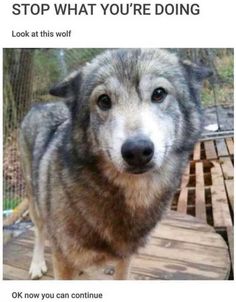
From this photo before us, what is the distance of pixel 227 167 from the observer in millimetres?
2473

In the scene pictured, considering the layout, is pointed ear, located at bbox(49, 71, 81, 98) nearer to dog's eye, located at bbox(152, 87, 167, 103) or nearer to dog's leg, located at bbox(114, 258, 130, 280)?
dog's eye, located at bbox(152, 87, 167, 103)

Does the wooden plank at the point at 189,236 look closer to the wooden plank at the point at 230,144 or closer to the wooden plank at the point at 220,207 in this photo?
the wooden plank at the point at 220,207

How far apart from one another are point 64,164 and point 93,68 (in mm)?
348

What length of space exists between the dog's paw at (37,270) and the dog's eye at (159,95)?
38.1 inches

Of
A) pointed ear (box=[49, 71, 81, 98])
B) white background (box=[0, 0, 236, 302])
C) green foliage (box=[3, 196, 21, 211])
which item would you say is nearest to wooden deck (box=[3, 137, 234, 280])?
white background (box=[0, 0, 236, 302])

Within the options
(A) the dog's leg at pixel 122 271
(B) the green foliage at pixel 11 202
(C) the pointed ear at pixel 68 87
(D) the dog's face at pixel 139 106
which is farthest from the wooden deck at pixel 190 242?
(C) the pointed ear at pixel 68 87

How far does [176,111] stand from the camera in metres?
1.28

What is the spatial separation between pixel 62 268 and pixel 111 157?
21.2 inches

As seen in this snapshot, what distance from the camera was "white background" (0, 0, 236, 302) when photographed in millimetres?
1413

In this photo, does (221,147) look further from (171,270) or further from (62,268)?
(62,268)

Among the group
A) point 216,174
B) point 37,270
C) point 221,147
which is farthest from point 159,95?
point 221,147

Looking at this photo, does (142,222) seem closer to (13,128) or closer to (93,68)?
(93,68)
